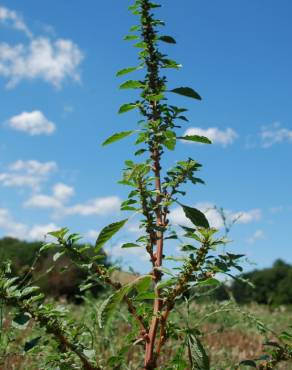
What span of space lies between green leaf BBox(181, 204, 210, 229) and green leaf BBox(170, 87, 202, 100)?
26.0 inches

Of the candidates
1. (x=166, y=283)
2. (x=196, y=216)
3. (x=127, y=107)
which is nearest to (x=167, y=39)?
(x=127, y=107)

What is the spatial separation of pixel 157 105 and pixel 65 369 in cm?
144

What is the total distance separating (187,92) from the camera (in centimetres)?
278

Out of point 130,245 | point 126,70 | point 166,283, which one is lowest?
point 166,283

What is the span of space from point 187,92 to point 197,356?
4.49 feet

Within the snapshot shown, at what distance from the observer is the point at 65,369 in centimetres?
245

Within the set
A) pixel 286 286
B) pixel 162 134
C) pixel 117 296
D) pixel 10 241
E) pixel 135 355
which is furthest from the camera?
pixel 286 286

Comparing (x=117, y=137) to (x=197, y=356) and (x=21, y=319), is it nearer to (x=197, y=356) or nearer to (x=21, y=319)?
(x=21, y=319)

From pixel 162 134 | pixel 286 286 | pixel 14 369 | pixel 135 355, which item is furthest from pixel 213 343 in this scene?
pixel 286 286

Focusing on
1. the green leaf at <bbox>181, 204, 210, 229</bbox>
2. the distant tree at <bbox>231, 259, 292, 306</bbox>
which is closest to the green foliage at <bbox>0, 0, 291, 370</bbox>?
the green leaf at <bbox>181, 204, 210, 229</bbox>

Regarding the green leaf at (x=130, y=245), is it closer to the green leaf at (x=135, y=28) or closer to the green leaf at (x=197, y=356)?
the green leaf at (x=197, y=356)

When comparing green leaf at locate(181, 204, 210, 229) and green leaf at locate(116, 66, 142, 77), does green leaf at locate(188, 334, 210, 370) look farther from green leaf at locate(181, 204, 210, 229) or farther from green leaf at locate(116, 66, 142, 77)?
green leaf at locate(116, 66, 142, 77)

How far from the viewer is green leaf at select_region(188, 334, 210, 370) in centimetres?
227

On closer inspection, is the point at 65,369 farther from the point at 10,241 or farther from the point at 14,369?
the point at 10,241
